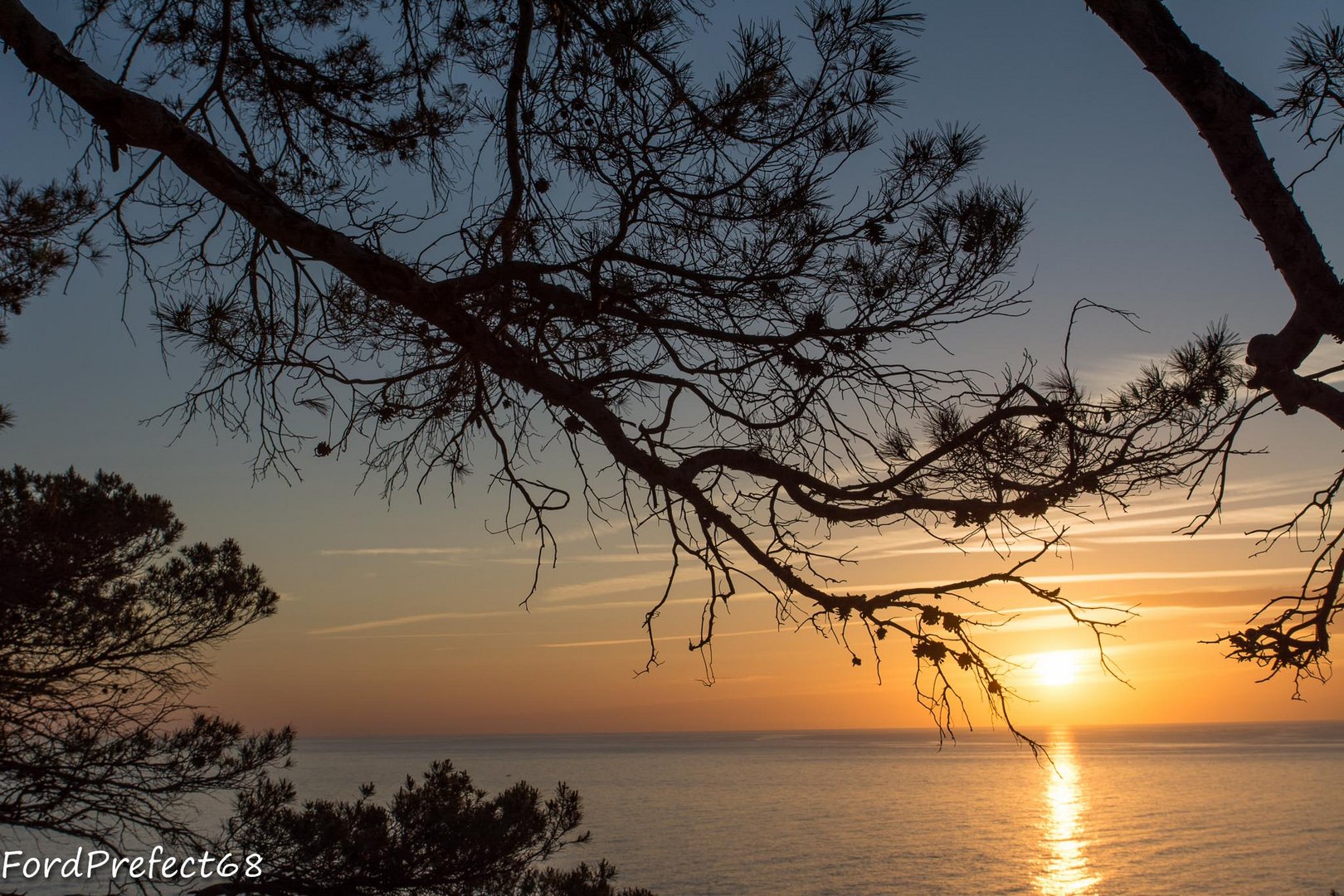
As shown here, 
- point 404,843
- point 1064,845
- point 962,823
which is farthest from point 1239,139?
point 962,823

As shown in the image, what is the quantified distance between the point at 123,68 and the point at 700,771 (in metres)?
→ 55.0

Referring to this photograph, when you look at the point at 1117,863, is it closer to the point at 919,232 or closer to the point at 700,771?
the point at 919,232

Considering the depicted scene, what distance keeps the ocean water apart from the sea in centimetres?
10

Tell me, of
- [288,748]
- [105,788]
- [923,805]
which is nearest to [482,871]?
[288,748]

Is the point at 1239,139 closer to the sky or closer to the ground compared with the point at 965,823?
closer to the sky

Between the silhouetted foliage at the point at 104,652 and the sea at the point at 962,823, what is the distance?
14.5 ft

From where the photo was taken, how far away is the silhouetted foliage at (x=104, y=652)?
478 cm

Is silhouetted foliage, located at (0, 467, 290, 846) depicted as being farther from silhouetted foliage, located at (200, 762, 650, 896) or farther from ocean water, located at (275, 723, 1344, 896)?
ocean water, located at (275, 723, 1344, 896)

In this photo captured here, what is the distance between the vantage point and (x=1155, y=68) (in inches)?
87.4

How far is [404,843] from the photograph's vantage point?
5777 millimetres

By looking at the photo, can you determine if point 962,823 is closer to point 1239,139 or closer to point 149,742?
point 149,742

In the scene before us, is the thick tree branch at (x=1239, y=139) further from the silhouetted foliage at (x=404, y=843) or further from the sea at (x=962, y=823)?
the silhouetted foliage at (x=404, y=843)

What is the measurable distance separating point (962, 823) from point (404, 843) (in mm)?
27733

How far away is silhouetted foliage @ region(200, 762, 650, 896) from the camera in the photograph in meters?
5.44
